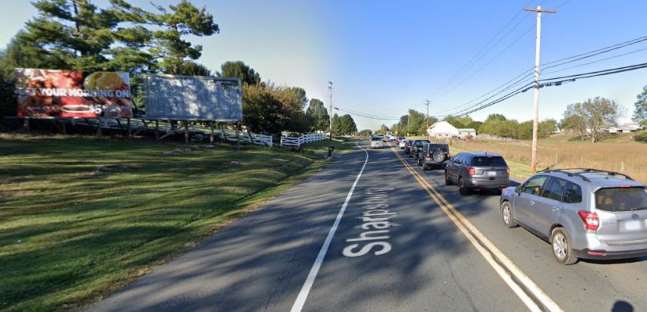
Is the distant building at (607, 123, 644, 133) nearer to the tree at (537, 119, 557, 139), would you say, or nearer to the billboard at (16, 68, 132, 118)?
the tree at (537, 119, 557, 139)

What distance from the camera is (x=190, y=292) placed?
4.77 meters

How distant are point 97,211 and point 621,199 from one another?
11.6 m

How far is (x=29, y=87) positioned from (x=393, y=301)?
31.0 meters

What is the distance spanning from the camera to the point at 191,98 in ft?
99.5

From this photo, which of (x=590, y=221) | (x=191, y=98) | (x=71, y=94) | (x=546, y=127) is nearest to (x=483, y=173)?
(x=590, y=221)

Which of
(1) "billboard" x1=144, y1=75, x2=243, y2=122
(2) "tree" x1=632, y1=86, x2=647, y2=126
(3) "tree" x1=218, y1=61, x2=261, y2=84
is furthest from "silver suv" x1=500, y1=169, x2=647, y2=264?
(2) "tree" x1=632, y1=86, x2=647, y2=126

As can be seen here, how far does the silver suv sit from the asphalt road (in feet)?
1.05

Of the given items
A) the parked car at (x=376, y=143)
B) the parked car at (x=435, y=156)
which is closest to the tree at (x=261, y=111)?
the parked car at (x=376, y=143)

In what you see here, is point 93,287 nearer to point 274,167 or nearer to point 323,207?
point 323,207

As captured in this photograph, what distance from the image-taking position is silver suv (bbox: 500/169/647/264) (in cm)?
516

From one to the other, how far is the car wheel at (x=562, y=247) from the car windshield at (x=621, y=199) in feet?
2.33

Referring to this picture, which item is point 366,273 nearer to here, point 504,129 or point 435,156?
point 435,156

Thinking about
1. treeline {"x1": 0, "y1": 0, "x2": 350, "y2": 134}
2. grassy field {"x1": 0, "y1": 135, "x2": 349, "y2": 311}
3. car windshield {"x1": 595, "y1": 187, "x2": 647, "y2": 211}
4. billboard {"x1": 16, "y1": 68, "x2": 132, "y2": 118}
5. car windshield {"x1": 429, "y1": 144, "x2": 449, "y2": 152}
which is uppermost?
treeline {"x1": 0, "y1": 0, "x2": 350, "y2": 134}

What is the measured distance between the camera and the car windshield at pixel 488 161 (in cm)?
1236
